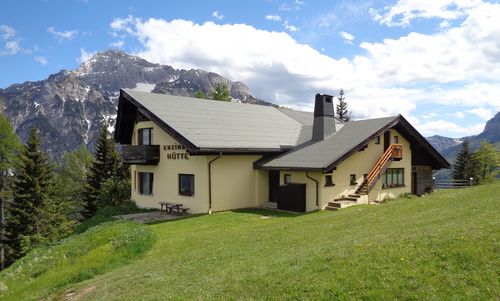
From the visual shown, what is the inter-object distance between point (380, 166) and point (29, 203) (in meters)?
34.0

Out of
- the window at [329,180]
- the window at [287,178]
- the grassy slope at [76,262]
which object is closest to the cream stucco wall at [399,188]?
the window at [329,180]

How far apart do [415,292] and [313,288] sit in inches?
68.5

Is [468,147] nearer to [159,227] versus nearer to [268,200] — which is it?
[268,200]

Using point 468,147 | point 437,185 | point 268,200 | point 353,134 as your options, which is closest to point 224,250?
point 268,200

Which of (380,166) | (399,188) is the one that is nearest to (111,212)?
(380,166)

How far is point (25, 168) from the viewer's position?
41.4 meters

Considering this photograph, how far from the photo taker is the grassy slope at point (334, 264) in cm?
691

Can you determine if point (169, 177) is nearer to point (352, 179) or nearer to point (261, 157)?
point (261, 157)

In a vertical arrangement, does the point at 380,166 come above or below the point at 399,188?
above

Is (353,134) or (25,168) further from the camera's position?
(25,168)

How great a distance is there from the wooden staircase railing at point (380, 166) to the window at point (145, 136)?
48.8ft

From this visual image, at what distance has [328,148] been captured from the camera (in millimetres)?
25359

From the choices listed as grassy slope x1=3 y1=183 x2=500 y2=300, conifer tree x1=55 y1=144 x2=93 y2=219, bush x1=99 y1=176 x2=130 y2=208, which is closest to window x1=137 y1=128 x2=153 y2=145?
bush x1=99 y1=176 x2=130 y2=208

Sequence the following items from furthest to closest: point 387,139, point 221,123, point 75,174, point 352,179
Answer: point 75,174 < point 387,139 < point 221,123 < point 352,179
